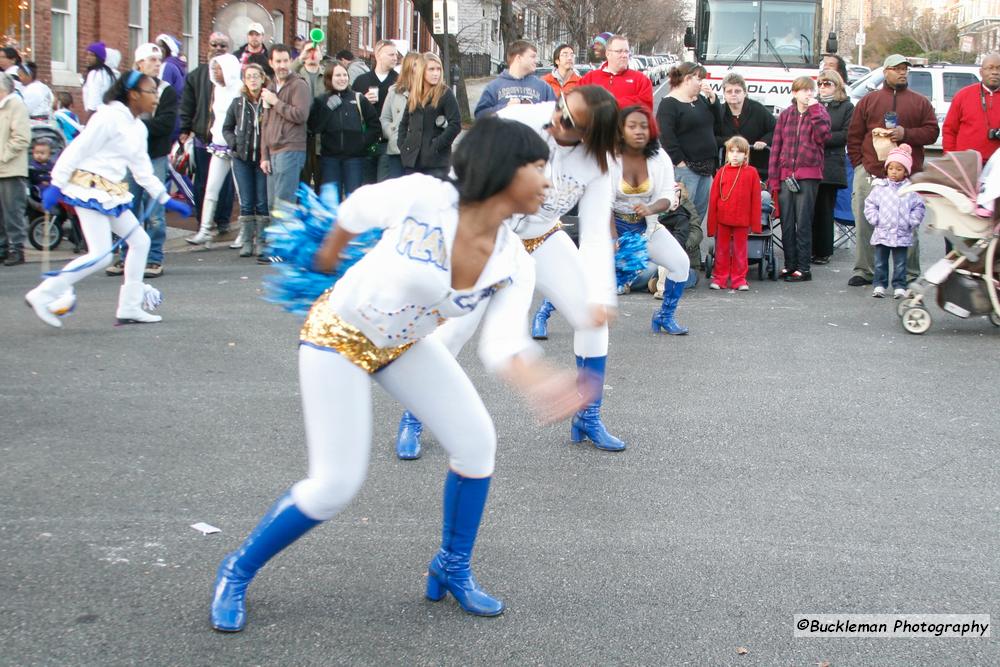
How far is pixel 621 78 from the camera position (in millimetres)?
12344

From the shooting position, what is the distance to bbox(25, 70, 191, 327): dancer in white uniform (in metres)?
8.90

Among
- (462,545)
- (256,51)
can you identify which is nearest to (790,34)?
(256,51)

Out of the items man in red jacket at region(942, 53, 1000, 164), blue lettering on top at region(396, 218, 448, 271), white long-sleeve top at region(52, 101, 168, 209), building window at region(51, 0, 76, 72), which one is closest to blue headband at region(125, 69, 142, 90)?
white long-sleeve top at region(52, 101, 168, 209)

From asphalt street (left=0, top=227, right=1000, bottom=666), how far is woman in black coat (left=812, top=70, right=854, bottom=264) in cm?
402

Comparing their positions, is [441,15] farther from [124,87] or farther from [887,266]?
[124,87]

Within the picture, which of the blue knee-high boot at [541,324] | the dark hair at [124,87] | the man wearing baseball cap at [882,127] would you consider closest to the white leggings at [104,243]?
the dark hair at [124,87]

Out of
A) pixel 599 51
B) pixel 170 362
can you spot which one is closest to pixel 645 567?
pixel 170 362

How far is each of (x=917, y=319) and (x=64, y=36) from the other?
15817 millimetres

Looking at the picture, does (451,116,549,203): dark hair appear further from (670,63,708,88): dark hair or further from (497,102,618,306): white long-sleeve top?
(670,63,708,88): dark hair

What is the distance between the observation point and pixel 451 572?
4285 millimetres

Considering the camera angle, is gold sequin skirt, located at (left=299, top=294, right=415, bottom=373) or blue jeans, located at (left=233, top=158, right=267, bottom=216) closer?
gold sequin skirt, located at (left=299, top=294, right=415, bottom=373)

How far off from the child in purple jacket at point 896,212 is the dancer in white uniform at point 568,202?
5.71 m

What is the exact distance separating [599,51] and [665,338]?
9.08 meters

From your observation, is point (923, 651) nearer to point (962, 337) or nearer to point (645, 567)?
point (645, 567)
